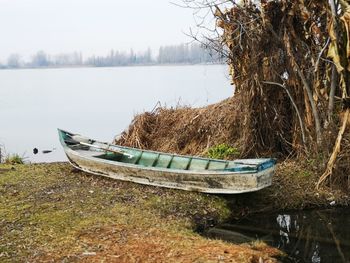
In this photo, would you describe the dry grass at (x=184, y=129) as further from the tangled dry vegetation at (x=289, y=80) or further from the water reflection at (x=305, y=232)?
the water reflection at (x=305, y=232)

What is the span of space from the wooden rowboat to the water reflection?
27.5 inches

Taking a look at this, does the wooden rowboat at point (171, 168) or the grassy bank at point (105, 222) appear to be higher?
the wooden rowboat at point (171, 168)

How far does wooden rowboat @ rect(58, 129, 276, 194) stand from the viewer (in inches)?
333

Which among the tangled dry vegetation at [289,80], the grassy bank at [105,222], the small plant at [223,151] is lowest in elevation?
the grassy bank at [105,222]

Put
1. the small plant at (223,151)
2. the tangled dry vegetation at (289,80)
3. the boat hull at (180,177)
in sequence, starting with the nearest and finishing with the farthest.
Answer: the boat hull at (180,177) → the tangled dry vegetation at (289,80) → the small plant at (223,151)

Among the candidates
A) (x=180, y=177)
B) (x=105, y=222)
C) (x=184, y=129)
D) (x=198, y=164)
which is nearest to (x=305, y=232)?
(x=180, y=177)

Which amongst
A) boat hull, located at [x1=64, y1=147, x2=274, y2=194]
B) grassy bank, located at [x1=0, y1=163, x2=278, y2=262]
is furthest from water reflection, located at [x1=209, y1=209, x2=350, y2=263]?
boat hull, located at [x1=64, y1=147, x2=274, y2=194]

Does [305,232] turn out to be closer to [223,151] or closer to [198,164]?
[198,164]

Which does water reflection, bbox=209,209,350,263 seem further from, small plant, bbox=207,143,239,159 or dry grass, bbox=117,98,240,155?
dry grass, bbox=117,98,240,155

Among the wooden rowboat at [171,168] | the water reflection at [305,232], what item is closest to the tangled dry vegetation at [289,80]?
the water reflection at [305,232]

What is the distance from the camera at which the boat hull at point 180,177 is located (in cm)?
841

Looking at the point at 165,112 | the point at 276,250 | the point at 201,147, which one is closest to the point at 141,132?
the point at 165,112

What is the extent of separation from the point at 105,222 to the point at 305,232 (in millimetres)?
3470

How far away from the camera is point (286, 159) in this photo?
11117mm
